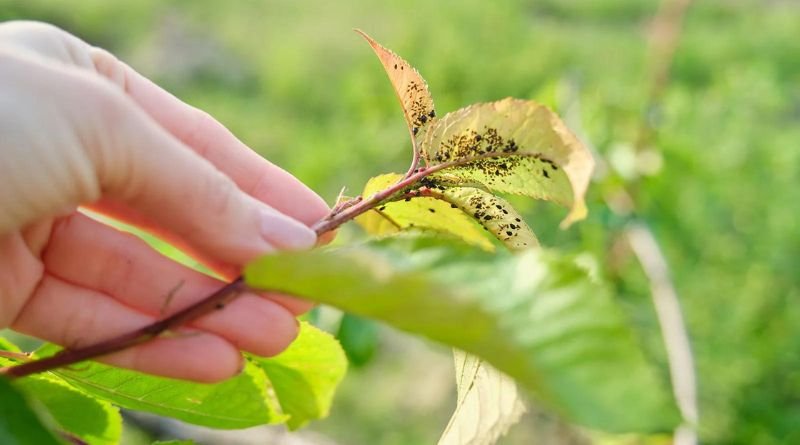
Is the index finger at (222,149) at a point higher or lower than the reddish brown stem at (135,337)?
higher

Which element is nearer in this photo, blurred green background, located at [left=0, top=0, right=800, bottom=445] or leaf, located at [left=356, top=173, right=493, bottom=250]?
leaf, located at [left=356, top=173, right=493, bottom=250]

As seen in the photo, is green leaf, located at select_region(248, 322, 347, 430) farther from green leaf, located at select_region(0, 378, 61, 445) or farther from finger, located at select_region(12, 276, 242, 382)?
green leaf, located at select_region(0, 378, 61, 445)

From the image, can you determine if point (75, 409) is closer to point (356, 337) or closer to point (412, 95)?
point (412, 95)

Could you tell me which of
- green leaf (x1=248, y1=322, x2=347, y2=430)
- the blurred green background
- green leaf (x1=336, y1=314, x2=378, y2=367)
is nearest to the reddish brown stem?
green leaf (x1=248, y1=322, x2=347, y2=430)

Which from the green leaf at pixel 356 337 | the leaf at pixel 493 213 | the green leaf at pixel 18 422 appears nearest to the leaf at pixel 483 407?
the leaf at pixel 493 213

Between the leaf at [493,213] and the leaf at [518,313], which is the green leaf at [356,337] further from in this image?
the leaf at [518,313]
